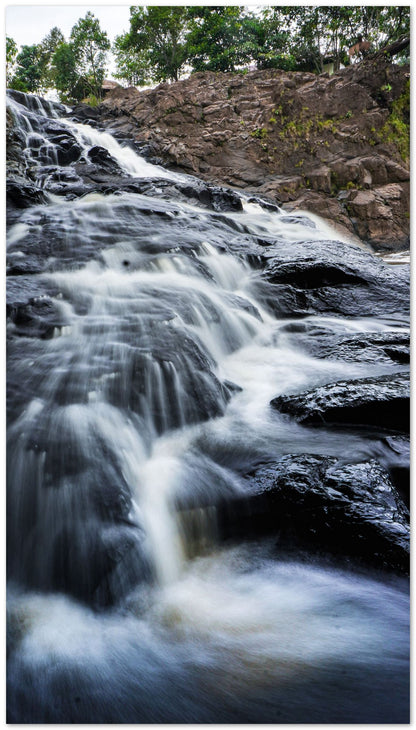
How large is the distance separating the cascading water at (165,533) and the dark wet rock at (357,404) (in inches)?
4.8

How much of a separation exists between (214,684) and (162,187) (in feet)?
28.0

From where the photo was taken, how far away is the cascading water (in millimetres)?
1468

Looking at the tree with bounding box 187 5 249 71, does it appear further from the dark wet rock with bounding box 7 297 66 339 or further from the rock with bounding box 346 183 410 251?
the dark wet rock with bounding box 7 297 66 339

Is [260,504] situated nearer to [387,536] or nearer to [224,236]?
[387,536]

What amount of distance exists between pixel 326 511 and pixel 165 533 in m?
0.80

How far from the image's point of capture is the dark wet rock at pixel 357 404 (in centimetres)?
259

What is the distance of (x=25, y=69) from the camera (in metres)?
17.7

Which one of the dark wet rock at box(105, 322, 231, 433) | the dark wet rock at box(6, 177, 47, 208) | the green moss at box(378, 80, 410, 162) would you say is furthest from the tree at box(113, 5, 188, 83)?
the dark wet rock at box(105, 322, 231, 433)

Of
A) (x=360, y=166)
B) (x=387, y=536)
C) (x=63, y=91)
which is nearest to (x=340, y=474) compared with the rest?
(x=387, y=536)

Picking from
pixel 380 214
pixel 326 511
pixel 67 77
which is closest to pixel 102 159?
pixel 380 214

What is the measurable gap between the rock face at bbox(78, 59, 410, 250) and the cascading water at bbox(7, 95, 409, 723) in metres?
8.78

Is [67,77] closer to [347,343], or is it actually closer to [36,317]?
[36,317]

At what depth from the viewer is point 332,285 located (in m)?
5.11

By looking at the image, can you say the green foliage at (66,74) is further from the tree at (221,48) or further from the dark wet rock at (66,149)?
the dark wet rock at (66,149)
